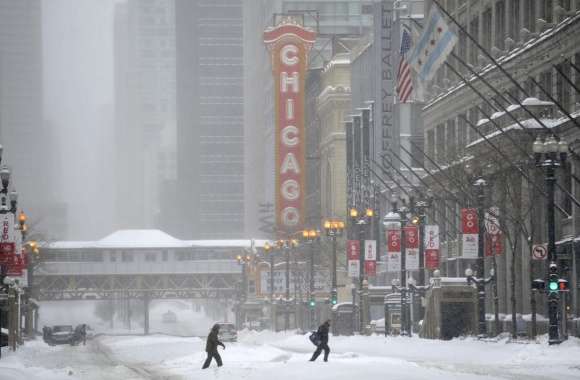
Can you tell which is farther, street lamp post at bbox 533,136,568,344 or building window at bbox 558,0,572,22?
building window at bbox 558,0,572,22

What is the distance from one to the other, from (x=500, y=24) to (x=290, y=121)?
3593 inches

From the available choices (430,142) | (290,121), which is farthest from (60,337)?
(290,121)

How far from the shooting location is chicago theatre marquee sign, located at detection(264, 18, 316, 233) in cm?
17375

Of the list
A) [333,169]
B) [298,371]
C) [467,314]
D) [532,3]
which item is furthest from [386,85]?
[298,371]

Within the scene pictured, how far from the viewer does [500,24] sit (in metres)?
84.0

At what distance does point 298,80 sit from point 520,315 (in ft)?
334

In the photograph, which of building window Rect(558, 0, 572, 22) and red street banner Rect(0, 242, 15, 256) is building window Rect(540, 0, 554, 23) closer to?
building window Rect(558, 0, 572, 22)

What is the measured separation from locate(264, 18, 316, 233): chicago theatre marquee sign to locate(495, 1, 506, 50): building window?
8933 cm

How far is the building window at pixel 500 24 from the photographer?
274ft

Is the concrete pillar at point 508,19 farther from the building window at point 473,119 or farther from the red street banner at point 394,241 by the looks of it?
the red street banner at point 394,241

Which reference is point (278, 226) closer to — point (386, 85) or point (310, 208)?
point (310, 208)

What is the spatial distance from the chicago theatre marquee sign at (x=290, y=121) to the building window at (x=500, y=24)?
8933cm

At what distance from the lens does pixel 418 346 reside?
6475 centimetres

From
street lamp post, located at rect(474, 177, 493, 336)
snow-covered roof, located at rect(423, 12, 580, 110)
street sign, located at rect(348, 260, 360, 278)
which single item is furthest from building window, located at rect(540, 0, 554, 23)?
street sign, located at rect(348, 260, 360, 278)
